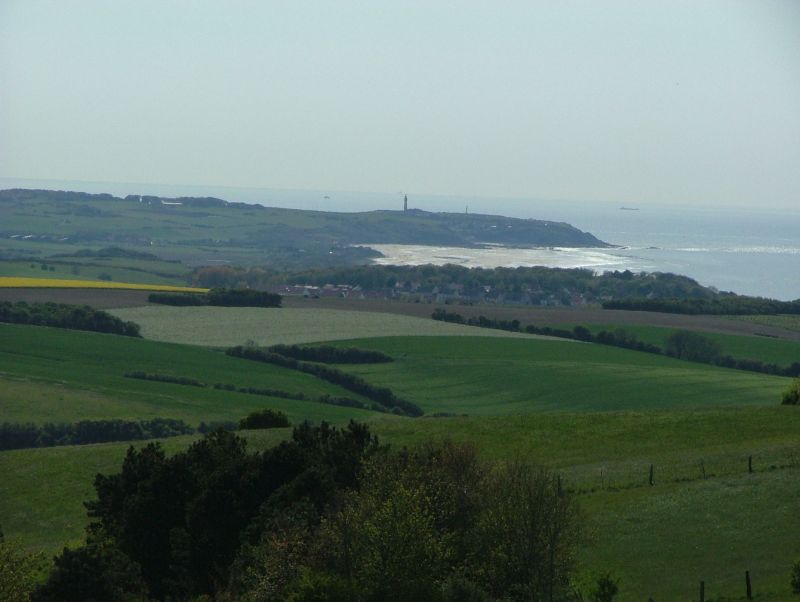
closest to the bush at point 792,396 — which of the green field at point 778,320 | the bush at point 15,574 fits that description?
the bush at point 15,574

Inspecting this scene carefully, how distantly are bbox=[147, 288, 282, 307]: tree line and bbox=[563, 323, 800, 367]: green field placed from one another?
21280 mm

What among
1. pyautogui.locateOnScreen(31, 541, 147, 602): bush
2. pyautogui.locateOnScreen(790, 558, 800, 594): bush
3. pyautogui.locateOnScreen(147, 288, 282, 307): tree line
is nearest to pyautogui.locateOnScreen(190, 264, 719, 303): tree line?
pyautogui.locateOnScreen(147, 288, 282, 307): tree line

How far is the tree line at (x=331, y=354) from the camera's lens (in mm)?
59875

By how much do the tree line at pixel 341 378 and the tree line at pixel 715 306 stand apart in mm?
31193

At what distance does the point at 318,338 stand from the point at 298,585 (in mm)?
47025

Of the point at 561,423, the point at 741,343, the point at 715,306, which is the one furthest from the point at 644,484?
the point at 715,306

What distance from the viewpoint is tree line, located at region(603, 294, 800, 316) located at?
255ft

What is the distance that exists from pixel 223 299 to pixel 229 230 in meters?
98.7

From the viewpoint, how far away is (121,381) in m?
50.9

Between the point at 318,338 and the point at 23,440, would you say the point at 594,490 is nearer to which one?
the point at 23,440

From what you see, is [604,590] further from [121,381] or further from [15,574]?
[121,381]

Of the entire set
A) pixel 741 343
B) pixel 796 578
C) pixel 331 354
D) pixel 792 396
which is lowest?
pixel 331 354

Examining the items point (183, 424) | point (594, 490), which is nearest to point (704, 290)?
point (183, 424)

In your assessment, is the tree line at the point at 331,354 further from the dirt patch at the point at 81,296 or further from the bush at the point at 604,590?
the bush at the point at 604,590
